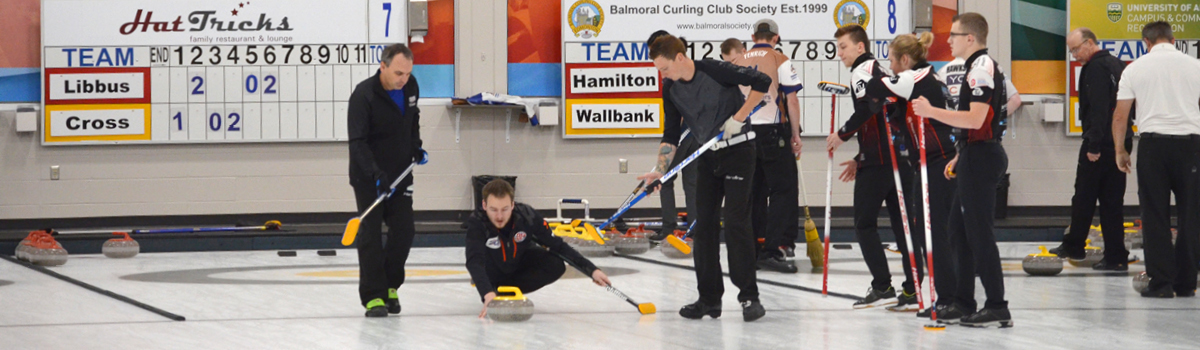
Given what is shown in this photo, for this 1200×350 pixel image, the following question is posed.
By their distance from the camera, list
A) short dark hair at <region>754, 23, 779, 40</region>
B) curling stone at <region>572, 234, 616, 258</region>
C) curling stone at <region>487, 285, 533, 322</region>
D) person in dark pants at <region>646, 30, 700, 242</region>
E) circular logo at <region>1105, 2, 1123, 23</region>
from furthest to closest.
→ circular logo at <region>1105, 2, 1123, 23</region> < curling stone at <region>572, 234, 616, 258</region> < person in dark pants at <region>646, 30, 700, 242</region> < short dark hair at <region>754, 23, 779, 40</region> < curling stone at <region>487, 285, 533, 322</region>

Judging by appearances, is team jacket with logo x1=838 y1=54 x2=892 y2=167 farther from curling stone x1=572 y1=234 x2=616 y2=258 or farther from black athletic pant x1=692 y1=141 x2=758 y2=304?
curling stone x1=572 y1=234 x2=616 y2=258

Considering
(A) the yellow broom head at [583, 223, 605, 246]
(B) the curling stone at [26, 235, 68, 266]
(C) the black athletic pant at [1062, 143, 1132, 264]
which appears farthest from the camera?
(A) the yellow broom head at [583, 223, 605, 246]

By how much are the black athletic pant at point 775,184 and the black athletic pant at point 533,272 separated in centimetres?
170

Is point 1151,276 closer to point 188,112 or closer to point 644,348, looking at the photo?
point 644,348

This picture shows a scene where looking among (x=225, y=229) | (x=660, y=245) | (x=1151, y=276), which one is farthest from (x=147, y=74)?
(x=1151, y=276)

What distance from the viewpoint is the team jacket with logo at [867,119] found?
4.79 meters

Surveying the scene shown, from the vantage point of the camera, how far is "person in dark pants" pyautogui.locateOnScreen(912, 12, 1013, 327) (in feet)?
13.8

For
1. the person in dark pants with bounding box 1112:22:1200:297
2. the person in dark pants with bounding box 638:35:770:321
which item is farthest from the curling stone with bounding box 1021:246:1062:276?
the person in dark pants with bounding box 638:35:770:321

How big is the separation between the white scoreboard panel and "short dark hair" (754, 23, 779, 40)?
387cm

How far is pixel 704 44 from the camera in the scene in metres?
9.90

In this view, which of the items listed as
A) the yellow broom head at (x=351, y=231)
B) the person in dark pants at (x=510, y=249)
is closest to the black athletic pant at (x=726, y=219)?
the person in dark pants at (x=510, y=249)

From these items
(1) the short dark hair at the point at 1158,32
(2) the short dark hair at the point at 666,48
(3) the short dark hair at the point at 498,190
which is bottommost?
(3) the short dark hair at the point at 498,190

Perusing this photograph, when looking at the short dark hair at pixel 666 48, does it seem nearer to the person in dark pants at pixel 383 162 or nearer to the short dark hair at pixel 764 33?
the person in dark pants at pixel 383 162

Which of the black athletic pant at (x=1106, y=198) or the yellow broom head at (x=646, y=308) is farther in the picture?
the black athletic pant at (x=1106, y=198)
